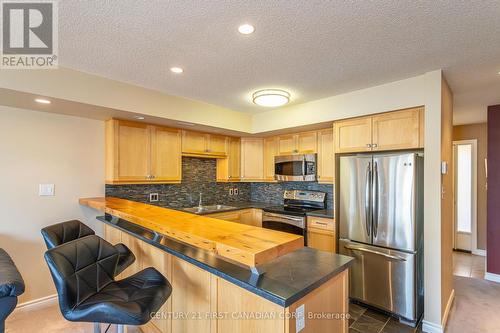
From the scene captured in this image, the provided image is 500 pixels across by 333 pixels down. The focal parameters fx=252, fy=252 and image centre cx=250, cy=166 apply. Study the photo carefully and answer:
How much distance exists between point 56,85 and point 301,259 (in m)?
2.53

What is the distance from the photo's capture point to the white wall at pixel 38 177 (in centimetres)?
262

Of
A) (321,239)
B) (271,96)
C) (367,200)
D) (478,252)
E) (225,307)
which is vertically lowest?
(478,252)

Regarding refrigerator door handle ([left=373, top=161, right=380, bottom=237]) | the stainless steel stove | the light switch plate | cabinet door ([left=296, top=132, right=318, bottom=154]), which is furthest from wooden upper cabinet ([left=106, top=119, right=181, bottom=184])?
refrigerator door handle ([left=373, top=161, right=380, bottom=237])

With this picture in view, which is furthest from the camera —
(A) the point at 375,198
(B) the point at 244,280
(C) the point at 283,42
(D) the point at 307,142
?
(D) the point at 307,142

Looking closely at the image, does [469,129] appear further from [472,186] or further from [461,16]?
[461,16]

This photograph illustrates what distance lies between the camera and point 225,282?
1461 millimetres

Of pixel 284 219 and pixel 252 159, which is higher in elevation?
pixel 252 159

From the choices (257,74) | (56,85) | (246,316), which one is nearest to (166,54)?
(257,74)

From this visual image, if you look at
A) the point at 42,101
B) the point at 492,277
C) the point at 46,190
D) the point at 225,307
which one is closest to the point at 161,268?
the point at 225,307

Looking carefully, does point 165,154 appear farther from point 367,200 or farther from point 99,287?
point 367,200

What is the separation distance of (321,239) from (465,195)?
345 cm

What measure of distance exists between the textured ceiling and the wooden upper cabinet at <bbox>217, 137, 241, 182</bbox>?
5.47 ft

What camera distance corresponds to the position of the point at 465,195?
186 inches

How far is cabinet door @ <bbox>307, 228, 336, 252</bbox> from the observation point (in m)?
3.17
